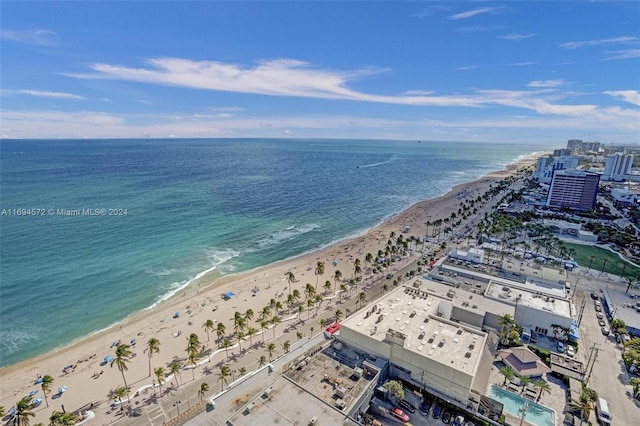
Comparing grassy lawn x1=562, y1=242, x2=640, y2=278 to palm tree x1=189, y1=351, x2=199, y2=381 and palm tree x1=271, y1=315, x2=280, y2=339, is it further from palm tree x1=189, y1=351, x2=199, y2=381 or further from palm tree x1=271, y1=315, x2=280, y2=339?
palm tree x1=189, y1=351, x2=199, y2=381

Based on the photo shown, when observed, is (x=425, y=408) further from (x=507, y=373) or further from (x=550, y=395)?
(x=550, y=395)

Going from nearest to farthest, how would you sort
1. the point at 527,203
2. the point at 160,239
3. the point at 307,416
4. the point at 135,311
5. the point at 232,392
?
the point at 307,416 → the point at 232,392 → the point at 135,311 → the point at 160,239 → the point at 527,203

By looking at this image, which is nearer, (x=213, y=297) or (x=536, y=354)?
(x=536, y=354)

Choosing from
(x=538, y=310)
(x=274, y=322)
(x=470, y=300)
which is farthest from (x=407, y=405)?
(x=538, y=310)

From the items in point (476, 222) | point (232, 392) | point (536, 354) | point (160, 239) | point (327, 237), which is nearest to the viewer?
point (232, 392)

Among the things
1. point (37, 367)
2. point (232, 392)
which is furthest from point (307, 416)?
point (37, 367)

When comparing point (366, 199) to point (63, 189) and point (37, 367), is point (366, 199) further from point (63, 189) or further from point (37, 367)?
point (63, 189)

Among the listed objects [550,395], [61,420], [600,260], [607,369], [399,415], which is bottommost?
[550,395]
